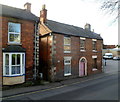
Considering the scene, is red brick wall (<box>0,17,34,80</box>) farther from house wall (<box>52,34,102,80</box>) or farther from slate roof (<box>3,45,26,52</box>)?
house wall (<box>52,34,102,80</box>)

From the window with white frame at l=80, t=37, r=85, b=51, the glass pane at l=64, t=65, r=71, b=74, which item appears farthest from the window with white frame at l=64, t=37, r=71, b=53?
the window with white frame at l=80, t=37, r=85, b=51

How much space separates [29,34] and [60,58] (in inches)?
194

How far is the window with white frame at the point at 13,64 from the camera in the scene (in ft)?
34.8

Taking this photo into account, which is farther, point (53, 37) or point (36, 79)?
point (53, 37)

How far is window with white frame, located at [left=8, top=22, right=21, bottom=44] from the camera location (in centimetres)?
1110

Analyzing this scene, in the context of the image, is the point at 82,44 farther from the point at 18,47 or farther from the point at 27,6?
the point at 18,47

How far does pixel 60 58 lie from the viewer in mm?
14383

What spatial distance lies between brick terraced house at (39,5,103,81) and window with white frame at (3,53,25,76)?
12.0 ft

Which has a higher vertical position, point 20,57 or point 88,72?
point 20,57

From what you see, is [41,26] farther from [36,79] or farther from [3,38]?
[36,79]

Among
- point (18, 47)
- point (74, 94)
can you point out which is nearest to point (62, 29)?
point (18, 47)

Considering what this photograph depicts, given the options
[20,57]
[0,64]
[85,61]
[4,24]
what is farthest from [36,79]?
[85,61]

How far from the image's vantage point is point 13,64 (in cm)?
1095

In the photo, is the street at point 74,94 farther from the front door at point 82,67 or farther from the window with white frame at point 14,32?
the front door at point 82,67
